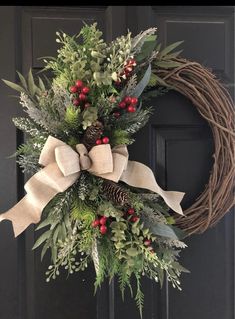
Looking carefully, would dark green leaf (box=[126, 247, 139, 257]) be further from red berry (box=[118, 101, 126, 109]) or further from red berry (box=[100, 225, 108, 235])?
red berry (box=[118, 101, 126, 109])

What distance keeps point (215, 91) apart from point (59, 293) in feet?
2.60

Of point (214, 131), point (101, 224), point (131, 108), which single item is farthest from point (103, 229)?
point (214, 131)

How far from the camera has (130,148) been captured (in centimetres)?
116

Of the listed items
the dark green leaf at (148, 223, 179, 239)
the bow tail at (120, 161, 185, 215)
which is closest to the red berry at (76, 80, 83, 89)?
the bow tail at (120, 161, 185, 215)

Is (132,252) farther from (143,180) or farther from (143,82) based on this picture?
(143,82)

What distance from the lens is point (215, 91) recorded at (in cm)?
104

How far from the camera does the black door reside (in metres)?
1.15

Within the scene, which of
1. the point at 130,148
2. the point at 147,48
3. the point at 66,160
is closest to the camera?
the point at 66,160

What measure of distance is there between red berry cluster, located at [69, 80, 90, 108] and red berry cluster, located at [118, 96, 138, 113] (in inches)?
3.4

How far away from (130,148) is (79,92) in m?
0.32

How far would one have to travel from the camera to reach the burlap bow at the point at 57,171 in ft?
2.80

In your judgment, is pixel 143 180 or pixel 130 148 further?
pixel 130 148
